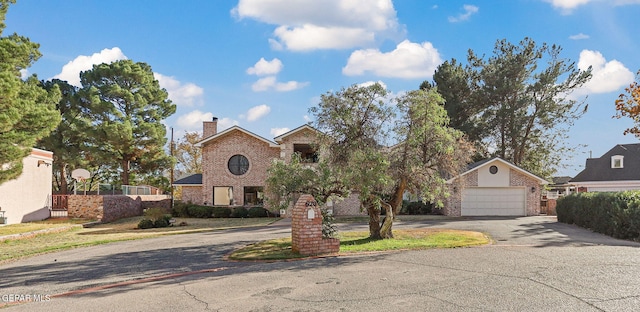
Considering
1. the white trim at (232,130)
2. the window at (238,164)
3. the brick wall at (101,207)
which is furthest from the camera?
the window at (238,164)

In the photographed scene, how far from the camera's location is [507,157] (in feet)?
129

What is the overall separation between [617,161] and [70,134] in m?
44.5

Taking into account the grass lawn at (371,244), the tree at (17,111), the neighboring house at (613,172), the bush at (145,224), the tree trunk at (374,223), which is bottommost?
the bush at (145,224)

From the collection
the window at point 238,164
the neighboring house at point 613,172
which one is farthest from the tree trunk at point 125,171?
the neighboring house at point 613,172

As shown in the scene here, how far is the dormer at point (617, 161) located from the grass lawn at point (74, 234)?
89.6 feet

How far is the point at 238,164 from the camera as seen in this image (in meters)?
31.6

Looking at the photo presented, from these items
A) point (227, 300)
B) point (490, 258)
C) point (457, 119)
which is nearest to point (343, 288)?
point (227, 300)

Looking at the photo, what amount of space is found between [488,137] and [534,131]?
12.4 feet

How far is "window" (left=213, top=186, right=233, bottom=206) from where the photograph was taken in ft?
104

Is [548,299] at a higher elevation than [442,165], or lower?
lower

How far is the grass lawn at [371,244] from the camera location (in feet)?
42.5

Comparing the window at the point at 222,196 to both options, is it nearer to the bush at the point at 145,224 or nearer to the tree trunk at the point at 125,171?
the bush at the point at 145,224

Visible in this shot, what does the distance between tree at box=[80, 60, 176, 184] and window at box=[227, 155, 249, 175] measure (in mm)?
11326

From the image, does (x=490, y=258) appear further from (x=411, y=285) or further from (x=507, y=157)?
(x=507, y=157)
